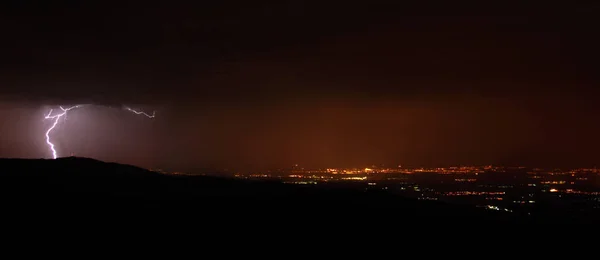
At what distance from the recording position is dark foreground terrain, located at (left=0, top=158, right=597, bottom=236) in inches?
760

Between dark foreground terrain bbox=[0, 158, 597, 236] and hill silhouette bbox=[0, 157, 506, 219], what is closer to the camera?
dark foreground terrain bbox=[0, 158, 597, 236]

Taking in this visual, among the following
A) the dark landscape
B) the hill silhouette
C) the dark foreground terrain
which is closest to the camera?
the dark foreground terrain

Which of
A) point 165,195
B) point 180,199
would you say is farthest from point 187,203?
point 165,195

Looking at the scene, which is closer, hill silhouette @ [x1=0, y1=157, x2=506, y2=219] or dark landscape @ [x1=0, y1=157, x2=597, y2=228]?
dark landscape @ [x1=0, y1=157, x2=597, y2=228]

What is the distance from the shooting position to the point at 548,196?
4345 inches

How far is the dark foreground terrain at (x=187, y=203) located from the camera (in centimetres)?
1930

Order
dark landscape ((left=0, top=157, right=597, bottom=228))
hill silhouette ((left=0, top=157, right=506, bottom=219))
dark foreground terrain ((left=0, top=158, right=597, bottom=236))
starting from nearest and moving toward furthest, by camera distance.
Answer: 1. dark foreground terrain ((left=0, top=158, right=597, bottom=236))
2. dark landscape ((left=0, top=157, right=597, bottom=228))
3. hill silhouette ((left=0, top=157, right=506, bottom=219))

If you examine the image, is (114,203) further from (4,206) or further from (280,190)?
(280,190)

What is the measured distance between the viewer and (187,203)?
2203 centimetres

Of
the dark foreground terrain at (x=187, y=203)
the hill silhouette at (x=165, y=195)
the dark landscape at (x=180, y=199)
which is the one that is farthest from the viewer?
the hill silhouette at (x=165, y=195)

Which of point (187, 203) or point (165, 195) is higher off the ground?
point (165, 195)

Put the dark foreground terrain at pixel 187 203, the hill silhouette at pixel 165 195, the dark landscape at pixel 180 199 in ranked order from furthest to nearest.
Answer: the hill silhouette at pixel 165 195
the dark landscape at pixel 180 199
the dark foreground terrain at pixel 187 203

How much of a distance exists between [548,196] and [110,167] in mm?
97343

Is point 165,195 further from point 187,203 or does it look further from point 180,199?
point 187,203
